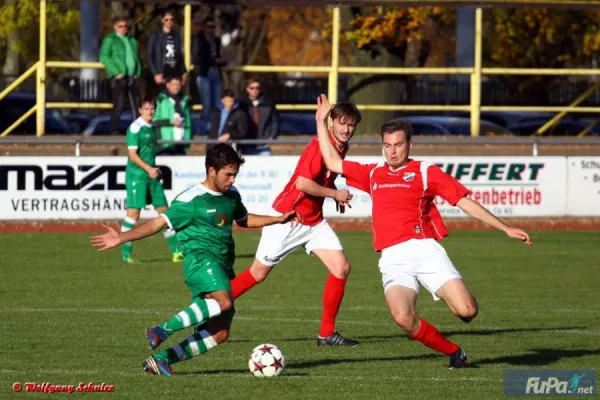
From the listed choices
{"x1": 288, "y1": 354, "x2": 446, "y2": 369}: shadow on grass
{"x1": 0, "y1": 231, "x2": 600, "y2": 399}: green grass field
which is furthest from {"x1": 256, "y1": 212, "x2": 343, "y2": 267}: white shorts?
{"x1": 288, "y1": 354, "x2": 446, "y2": 369}: shadow on grass

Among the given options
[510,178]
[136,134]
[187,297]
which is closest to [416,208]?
[187,297]

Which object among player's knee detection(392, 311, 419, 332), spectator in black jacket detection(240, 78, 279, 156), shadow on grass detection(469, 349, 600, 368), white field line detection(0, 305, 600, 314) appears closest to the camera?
player's knee detection(392, 311, 419, 332)

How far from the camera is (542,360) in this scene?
32.5ft

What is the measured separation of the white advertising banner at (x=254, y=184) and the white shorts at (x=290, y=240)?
9968 mm

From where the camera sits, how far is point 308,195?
11070mm

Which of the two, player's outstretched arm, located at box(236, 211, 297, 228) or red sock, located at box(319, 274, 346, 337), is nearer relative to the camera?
player's outstretched arm, located at box(236, 211, 297, 228)

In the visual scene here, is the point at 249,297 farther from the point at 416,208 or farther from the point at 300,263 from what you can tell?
the point at 416,208

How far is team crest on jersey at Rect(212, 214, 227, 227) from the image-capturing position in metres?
8.92

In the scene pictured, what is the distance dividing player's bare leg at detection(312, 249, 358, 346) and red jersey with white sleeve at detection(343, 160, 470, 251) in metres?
1.48

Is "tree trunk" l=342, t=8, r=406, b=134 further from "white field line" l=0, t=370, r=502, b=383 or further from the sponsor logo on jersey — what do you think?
"white field line" l=0, t=370, r=502, b=383

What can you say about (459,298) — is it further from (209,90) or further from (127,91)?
(209,90)

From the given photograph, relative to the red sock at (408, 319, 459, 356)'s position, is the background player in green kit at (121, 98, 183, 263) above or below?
above

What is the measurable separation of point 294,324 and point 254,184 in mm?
9427

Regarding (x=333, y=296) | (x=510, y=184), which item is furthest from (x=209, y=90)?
(x=333, y=296)
